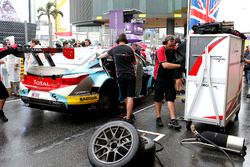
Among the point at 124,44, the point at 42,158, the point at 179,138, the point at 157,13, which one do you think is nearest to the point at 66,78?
the point at 124,44

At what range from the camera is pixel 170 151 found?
4.67m

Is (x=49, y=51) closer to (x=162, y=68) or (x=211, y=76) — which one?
(x=162, y=68)

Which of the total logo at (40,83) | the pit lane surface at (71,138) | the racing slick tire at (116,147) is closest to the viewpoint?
the racing slick tire at (116,147)

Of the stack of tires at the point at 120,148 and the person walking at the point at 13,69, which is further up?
the person walking at the point at 13,69

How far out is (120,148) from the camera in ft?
12.5

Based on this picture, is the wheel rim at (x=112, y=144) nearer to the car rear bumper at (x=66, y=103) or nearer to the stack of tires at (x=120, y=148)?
the stack of tires at (x=120, y=148)

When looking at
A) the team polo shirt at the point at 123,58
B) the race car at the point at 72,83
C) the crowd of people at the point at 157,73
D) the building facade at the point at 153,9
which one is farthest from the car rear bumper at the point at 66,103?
the building facade at the point at 153,9

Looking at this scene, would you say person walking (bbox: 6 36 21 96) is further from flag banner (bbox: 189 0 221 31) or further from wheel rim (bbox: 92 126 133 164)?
wheel rim (bbox: 92 126 133 164)

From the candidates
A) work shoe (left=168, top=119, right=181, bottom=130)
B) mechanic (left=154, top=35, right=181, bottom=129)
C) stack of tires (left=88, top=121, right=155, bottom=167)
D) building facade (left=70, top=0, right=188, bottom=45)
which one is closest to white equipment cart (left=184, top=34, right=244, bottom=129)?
work shoe (left=168, top=119, right=181, bottom=130)

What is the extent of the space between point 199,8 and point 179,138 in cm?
365

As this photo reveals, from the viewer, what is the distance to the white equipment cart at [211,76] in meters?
5.13

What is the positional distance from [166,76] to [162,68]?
7.3 inches

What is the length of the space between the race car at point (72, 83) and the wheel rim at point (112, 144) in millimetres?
2071

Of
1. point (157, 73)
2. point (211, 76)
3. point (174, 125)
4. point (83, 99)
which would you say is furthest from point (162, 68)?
point (83, 99)
